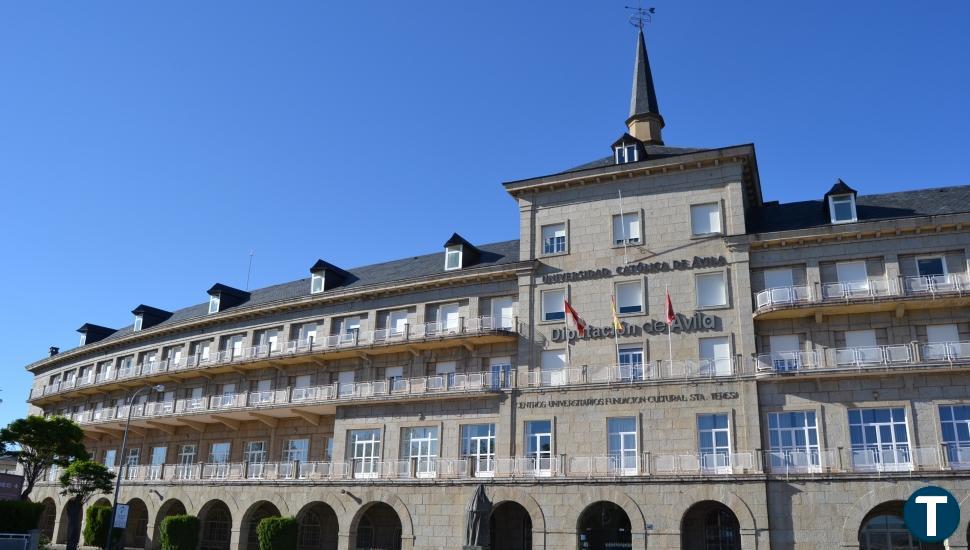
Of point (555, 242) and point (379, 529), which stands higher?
point (555, 242)

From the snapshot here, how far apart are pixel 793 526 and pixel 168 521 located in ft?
99.3

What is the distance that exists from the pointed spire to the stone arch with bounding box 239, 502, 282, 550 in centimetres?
2759

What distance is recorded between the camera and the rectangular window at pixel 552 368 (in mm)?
35719

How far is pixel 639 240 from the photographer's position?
36.3 m

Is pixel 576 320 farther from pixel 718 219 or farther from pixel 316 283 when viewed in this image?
pixel 316 283

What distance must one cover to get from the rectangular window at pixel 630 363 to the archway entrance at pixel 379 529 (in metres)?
13.8

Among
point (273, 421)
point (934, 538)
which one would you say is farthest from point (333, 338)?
point (934, 538)

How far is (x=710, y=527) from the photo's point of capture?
32.3 m

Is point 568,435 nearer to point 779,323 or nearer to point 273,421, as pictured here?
point 779,323

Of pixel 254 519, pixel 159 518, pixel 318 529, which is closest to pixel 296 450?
pixel 318 529

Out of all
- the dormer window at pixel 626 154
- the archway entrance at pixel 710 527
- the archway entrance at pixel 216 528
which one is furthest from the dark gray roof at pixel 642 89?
the archway entrance at pixel 216 528

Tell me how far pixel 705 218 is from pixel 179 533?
30.3 m

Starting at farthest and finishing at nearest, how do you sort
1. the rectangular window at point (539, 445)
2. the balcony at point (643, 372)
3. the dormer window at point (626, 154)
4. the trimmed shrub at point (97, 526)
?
the trimmed shrub at point (97, 526)
the dormer window at point (626, 154)
the rectangular window at point (539, 445)
the balcony at point (643, 372)

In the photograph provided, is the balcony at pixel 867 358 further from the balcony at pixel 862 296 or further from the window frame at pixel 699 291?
the window frame at pixel 699 291
